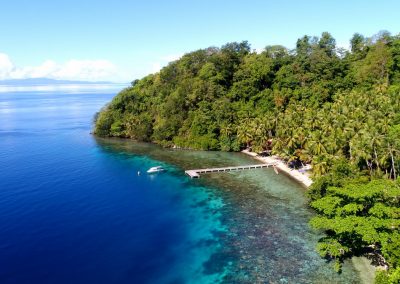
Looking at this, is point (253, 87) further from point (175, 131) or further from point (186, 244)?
point (186, 244)

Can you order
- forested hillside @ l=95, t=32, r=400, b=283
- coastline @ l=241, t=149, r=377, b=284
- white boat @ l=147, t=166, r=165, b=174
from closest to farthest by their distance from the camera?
coastline @ l=241, t=149, r=377, b=284
forested hillside @ l=95, t=32, r=400, b=283
white boat @ l=147, t=166, r=165, b=174

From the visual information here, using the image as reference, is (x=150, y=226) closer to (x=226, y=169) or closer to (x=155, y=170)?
(x=155, y=170)

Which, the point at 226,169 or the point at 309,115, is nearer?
the point at 309,115

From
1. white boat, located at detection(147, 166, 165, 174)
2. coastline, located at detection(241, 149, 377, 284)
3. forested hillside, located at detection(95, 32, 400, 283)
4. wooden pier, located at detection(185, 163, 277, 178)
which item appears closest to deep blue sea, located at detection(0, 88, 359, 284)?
coastline, located at detection(241, 149, 377, 284)

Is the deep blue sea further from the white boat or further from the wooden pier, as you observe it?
the wooden pier

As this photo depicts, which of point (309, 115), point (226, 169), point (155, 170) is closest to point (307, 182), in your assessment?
point (309, 115)

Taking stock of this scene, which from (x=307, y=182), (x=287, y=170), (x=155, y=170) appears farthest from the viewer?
(x=155, y=170)
